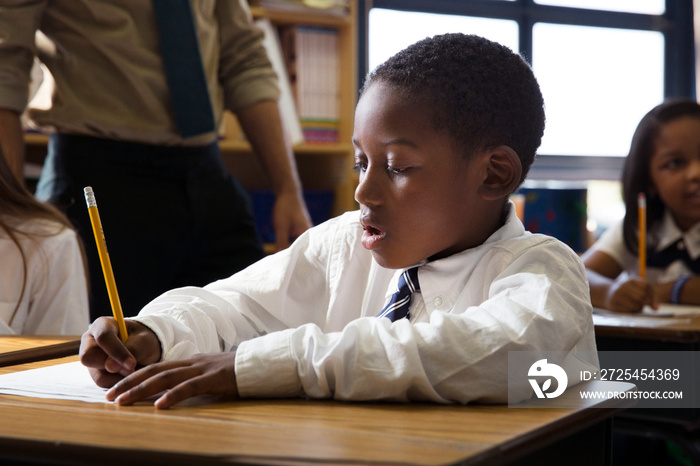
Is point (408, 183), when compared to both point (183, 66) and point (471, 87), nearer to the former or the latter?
point (471, 87)

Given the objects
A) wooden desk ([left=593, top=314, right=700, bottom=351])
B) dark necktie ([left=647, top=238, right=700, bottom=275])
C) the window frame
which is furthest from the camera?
the window frame

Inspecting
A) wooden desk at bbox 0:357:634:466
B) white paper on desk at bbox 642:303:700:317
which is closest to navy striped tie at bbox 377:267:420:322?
wooden desk at bbox 0:357:634:466

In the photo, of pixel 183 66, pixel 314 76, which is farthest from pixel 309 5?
pixel 183 66

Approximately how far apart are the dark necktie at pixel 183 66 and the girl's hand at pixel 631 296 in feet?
3.59

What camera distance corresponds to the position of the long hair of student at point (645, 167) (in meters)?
2.47

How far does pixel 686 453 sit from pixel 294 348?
3.46ft

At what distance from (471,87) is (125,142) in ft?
3.31

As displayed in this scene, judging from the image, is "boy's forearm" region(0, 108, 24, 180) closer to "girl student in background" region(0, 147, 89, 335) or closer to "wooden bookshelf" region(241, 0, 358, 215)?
"girl student in background" region(0, 147, 89, 335)

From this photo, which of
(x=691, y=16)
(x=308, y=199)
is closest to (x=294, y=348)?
(x=308, y=199)

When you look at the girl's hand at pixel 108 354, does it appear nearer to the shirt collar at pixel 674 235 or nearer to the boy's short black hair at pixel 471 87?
the boy's short black hair at pixel 471 87

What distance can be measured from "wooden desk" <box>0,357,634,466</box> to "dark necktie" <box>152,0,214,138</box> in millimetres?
1125

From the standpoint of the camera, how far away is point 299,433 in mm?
639

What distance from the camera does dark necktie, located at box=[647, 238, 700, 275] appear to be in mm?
2377

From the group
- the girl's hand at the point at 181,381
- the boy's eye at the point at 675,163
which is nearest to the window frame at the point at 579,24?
the boy's eye at the point at 675,163
